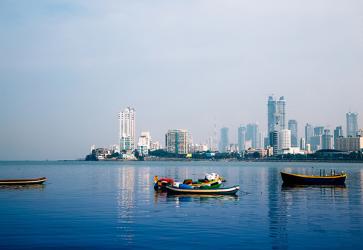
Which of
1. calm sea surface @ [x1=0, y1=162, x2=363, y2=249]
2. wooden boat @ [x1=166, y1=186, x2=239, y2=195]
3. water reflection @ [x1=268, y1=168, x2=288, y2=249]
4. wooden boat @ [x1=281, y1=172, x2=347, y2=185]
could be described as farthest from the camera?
wooden boat @ [x1=281, y1=172, x2=347, y2=185]

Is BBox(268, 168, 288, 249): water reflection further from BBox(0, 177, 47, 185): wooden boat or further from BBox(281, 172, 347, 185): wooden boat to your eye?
BBox(0, 177, 47, 185): wooden boat

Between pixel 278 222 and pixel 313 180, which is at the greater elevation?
pixel 313 180

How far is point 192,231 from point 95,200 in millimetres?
25482

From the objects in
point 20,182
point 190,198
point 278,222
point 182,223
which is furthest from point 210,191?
point 20,182

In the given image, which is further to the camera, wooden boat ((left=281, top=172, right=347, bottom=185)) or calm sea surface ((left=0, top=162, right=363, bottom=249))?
wooden boat ((left=281, top=172, right=347, bottom=185))

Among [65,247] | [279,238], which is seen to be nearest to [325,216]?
[279,238]

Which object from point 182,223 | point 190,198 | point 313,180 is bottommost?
point 190,198

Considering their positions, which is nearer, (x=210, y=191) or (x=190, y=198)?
(x=190, y=198)

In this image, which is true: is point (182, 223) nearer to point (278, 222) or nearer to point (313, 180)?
point (278, 222)

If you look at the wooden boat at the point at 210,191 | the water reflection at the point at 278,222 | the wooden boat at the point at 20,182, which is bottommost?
the wooden boat at the point at 20,182

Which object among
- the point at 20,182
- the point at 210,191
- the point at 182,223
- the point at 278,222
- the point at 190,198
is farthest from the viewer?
the point at 20,182

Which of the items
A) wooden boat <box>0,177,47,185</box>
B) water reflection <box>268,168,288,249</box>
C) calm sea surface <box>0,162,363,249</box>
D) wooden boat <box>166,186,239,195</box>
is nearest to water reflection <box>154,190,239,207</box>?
calm sea surface <box>0,162,363,249</box>

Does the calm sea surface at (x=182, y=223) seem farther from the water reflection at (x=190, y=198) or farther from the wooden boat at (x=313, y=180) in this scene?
the wooden boat at (x=313, y=180)

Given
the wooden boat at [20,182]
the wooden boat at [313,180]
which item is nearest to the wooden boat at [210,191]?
the wooden boat at [313,180]
